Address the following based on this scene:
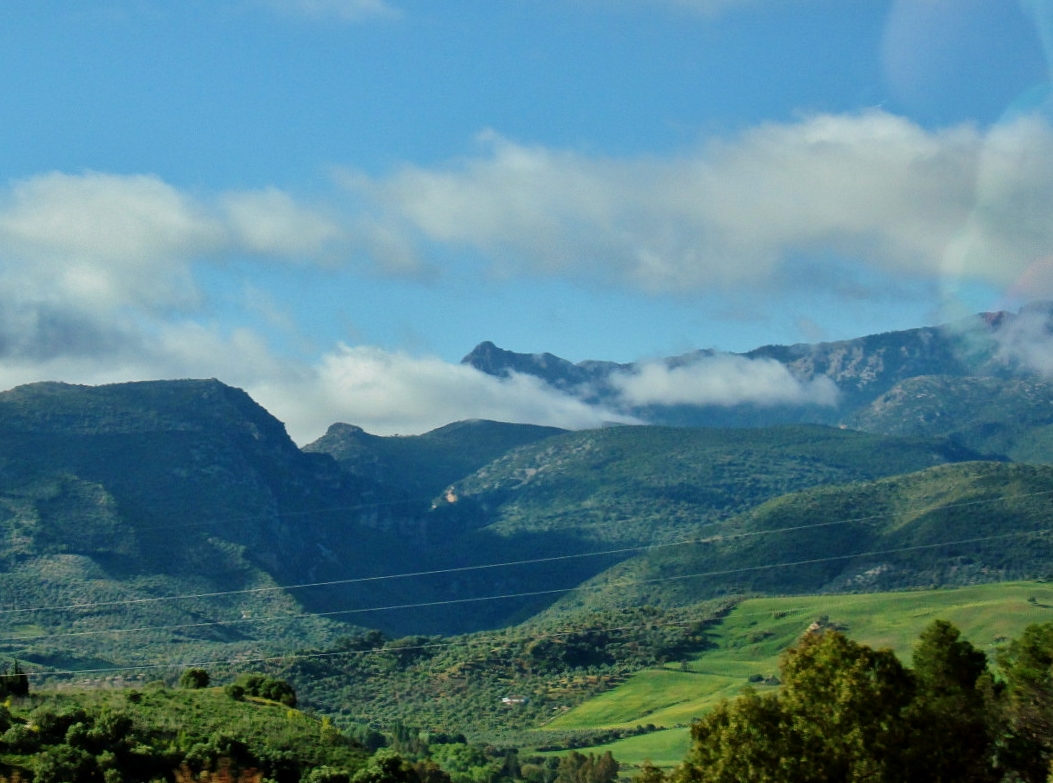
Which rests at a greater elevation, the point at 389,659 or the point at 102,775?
the point at 102,775

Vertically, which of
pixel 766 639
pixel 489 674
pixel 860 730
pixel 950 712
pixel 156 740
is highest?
pixel 860 730

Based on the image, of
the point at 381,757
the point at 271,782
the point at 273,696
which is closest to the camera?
the point at 271,782

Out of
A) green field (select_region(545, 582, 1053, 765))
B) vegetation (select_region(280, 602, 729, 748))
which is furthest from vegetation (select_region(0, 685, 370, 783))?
vegetation (select_region(280, 602, 729, 748))

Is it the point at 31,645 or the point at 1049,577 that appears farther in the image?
the point at 1049,577

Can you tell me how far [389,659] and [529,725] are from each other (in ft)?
103

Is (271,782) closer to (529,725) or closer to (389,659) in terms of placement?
(529,725)

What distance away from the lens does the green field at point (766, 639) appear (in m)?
140

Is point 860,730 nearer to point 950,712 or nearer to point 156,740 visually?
point 950,712

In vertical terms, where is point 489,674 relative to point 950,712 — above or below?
below

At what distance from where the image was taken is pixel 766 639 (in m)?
182

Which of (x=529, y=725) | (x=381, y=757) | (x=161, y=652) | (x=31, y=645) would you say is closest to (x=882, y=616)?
(x=529, y=725)

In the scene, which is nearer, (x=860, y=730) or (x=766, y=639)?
(x=860, y=730)

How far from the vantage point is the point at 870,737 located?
3731cm

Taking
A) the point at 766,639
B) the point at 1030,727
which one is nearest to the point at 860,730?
the point at 1030,727
